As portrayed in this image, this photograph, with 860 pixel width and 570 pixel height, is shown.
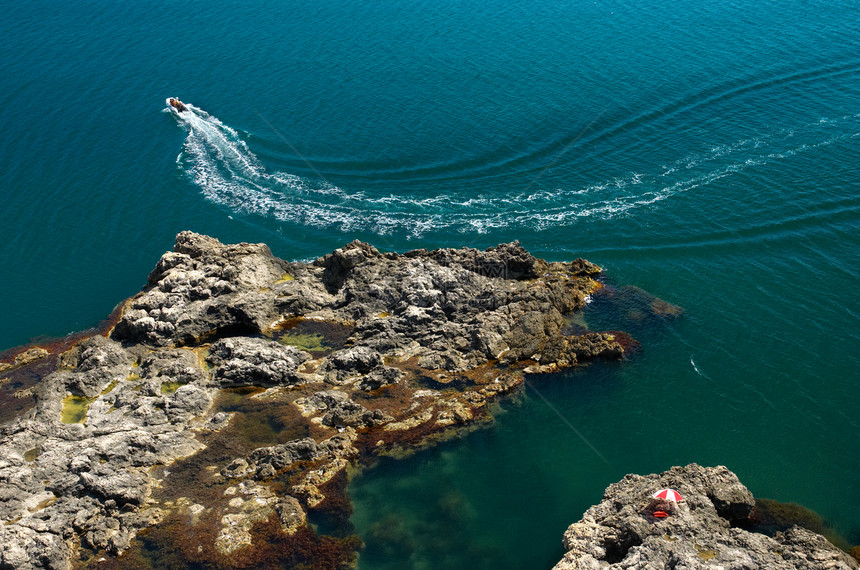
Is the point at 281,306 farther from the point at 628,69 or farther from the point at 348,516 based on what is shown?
the point at 628,69

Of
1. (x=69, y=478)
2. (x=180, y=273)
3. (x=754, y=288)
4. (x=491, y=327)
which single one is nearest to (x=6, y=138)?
(x=180, y=273)

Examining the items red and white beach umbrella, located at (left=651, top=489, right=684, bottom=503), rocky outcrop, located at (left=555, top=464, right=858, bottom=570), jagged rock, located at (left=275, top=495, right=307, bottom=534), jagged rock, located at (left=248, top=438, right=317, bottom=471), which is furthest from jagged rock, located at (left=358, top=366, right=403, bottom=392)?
red and white beach umbrella, located at (left=651, top=489, right=684, bottom=503)

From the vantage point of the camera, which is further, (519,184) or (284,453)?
(519,184)

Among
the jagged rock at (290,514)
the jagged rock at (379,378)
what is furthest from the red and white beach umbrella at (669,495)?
the jagged rock at (379,378)

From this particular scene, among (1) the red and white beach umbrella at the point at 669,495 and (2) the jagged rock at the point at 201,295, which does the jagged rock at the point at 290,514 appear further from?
(1) the red and white beach umbrella at the point at 669,495

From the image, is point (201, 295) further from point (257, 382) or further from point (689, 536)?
point (689, 536)

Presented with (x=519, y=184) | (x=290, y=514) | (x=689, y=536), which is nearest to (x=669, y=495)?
(x=689, y=536)
